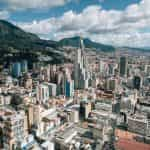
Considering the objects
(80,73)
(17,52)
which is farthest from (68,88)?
(17,52)

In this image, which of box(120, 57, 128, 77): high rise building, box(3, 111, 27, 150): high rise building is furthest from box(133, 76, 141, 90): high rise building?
box(3, 111, 27, 150): high rise building

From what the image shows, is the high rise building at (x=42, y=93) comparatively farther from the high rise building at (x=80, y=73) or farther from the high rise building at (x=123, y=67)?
the high rise building at (x=123, y=67)

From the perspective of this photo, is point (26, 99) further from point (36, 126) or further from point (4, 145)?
point (4, 145)

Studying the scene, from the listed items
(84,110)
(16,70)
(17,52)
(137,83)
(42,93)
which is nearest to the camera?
(84,110)

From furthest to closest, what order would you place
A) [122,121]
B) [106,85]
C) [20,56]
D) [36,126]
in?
1. [20,56]
2. [106,85]
3. [122,121]
4. [36,126]

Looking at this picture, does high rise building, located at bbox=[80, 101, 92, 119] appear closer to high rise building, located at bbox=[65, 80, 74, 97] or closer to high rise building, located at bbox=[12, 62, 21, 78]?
high rise building, located at bbox=[65, 80, 74, 97]

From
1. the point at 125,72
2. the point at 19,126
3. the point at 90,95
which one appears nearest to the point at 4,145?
the point at 19,126

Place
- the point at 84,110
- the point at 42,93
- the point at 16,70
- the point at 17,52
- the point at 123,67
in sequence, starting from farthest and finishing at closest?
the point at 17,52, the point at 123,67, the point at 16,70, the point at 42,93, the point at 84,110

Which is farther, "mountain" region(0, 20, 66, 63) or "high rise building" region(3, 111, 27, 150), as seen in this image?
"mountain" region(0, 20, 66, 63)

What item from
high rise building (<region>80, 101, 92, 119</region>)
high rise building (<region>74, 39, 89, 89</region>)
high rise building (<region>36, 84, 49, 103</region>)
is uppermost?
high rise building (<region>74, 39, 89, 89</region>)

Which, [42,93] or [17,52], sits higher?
[17,52]

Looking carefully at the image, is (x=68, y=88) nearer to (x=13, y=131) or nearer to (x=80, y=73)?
(x=80, y=73)
